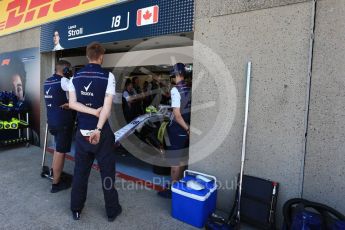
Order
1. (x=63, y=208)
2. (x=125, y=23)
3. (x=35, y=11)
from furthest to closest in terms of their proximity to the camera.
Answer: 1. (x=35, y=11)
2. (x=125, y=23)
3. (x=63, y=208)

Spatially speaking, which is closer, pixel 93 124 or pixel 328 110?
pixel 328 110

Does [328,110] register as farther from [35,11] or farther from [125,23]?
[35,11]

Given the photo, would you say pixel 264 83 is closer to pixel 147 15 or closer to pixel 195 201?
pixel 195 201

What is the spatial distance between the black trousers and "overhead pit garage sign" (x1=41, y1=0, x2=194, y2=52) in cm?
142

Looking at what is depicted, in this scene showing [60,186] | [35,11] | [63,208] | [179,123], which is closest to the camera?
[63,208]

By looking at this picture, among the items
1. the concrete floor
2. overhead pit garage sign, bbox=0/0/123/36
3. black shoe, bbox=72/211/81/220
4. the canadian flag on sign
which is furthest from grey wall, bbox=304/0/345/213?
overhead pit garage sign, bbox=0/0/123/36

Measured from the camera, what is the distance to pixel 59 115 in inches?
124

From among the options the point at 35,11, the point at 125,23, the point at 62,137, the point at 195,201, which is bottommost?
the point at 195,201

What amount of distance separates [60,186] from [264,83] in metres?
2.58

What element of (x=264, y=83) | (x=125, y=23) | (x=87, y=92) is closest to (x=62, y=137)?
(x=87, y=92)

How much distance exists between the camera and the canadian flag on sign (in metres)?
3.10

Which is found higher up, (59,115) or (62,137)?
(59,115)

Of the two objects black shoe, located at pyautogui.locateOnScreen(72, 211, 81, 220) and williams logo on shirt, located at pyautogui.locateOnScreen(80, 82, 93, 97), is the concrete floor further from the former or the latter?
williams logo on shirt, located at pyautogui.locateOnScreen(80, 82, 93, 97)

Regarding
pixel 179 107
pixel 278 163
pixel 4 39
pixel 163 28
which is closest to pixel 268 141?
pixel 278 163
